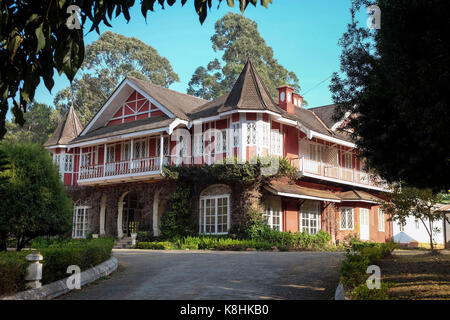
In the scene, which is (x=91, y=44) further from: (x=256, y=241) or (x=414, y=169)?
(x=414, y=169)

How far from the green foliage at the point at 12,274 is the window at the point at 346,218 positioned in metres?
22.8

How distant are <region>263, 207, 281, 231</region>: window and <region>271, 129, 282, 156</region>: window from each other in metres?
3.01

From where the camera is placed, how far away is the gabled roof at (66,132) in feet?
117

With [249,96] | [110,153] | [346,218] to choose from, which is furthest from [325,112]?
[110,153]

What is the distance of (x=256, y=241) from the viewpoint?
2242 cm

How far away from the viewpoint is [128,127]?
28.8 meters

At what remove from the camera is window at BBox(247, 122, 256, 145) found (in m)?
24.1

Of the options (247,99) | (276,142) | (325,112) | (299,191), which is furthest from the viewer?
(325,112)

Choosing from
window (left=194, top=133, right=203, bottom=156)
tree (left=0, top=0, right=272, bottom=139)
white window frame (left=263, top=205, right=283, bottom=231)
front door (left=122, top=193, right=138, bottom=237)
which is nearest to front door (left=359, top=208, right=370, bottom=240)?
white window frame (left=263, top=205, right=283, bottom=231)

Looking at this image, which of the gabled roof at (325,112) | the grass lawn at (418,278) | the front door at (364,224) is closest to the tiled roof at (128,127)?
the gabled roof at (325,112)

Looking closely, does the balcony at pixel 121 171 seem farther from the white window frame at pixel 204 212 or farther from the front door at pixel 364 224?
the front door at pixel 364 224

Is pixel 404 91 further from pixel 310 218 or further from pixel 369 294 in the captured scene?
pixel 310 218

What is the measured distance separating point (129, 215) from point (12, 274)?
22.4 meters
